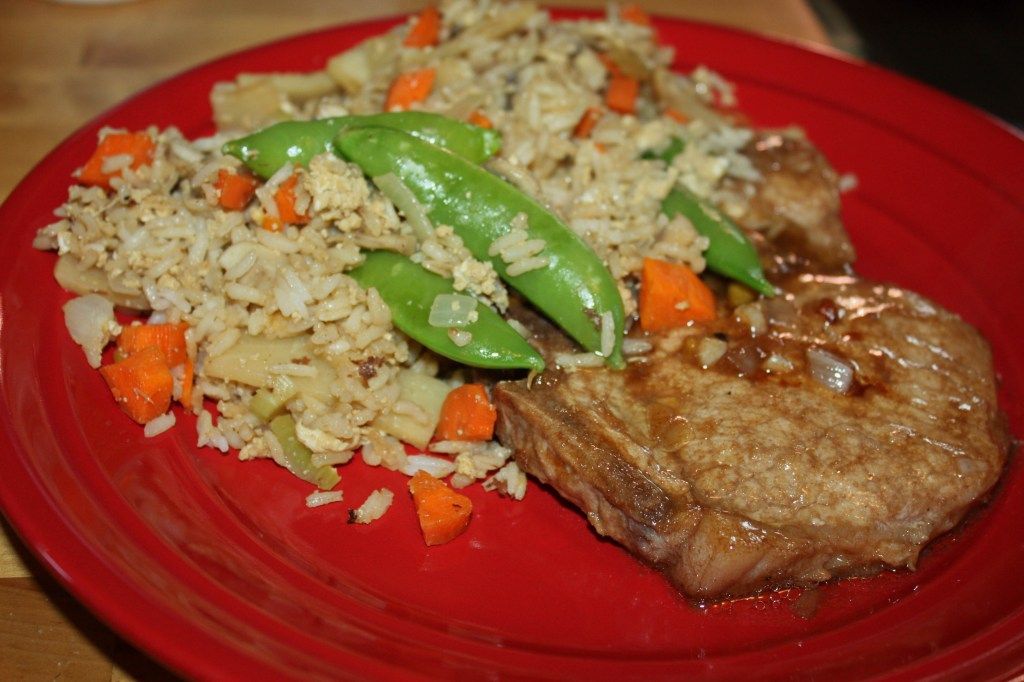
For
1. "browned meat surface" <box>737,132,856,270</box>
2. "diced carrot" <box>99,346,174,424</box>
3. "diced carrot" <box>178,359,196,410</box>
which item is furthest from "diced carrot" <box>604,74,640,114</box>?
"diced carrot" <box>99,346,174,424</box>

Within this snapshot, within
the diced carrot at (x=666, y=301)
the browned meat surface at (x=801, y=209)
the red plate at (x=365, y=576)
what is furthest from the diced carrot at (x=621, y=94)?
the red plate at (x=365, y=576)

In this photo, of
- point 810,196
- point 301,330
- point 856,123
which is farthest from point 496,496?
point 856,123

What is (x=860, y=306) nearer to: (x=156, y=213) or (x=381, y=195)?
(x=381, y=195)

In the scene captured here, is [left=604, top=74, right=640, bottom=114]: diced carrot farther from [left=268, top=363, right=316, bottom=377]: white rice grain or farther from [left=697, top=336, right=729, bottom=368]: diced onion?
[left=268, top=363, right=316, bottom=377]: white rice grain

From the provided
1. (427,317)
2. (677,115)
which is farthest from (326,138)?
(677,115)

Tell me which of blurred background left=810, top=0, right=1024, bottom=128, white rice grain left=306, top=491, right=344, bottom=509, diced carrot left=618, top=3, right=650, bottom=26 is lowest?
white rice grain left=306, top=491, right=344, bottom=509
